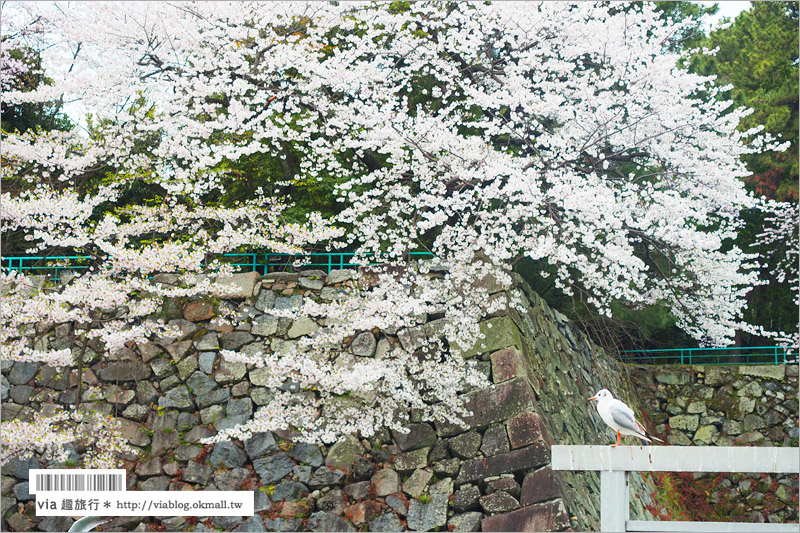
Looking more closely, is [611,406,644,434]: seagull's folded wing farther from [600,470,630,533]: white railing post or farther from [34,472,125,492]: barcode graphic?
[34,472,125,492]: barcode graphic

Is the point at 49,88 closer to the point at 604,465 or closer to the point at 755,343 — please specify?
the point at 604,465

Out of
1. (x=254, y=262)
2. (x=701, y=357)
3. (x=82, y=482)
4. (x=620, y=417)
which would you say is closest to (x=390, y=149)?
(x=254, y=262)

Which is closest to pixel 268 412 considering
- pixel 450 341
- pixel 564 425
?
pixel 450 341

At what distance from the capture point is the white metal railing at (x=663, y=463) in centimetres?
272

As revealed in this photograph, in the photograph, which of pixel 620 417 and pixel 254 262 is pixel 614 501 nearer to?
pixel 620 417

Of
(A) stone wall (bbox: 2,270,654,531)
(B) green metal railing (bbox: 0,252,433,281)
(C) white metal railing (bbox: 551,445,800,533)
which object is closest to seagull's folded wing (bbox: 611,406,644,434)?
(C) white metal railing (bbox: 551,445,800,533)

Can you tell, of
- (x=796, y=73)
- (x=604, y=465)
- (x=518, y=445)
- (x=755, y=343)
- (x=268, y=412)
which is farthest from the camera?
(x=755, y=343)

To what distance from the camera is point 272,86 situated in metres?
6.14

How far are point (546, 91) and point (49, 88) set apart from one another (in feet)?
13.4

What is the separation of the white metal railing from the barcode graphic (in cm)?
341

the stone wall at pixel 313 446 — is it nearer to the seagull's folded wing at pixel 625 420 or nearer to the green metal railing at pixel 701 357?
the seagull's folded wing at pixel 625 420

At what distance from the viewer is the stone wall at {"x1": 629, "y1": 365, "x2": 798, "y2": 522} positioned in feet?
27.7

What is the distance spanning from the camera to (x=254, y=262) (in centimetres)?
664

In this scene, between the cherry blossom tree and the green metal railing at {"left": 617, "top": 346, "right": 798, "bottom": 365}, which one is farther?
the green metal railing at {"left": 617, "top": 346, "right": 798, "bottom": 365}
